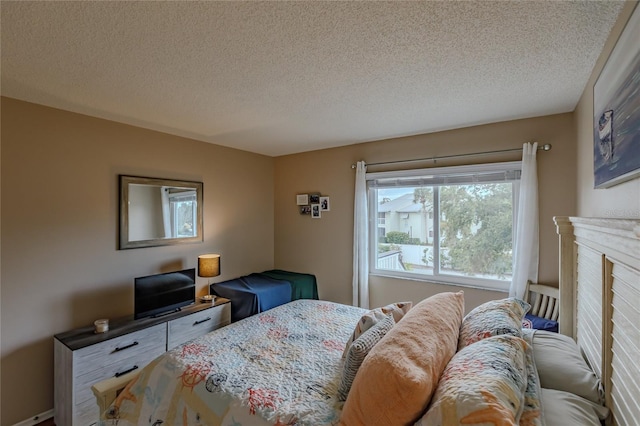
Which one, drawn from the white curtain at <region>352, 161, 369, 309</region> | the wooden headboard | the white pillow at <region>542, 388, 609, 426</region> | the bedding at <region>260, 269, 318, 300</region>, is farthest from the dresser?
the wooden headboard

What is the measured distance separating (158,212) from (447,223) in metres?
3.14

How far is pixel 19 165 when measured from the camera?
2.32m

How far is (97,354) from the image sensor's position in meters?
2.31

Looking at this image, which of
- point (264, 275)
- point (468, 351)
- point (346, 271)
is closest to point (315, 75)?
point (468, 351)

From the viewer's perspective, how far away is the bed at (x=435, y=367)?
39.8 inches

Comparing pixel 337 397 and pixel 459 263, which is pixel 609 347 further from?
pixel 459 263

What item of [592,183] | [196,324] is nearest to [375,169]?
[592,183]

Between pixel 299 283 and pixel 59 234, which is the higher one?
pixel 59 234

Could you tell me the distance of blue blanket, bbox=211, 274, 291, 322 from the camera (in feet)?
10.8

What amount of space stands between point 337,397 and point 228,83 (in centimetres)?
202

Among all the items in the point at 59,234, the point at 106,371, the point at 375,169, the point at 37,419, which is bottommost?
the point at 37,419

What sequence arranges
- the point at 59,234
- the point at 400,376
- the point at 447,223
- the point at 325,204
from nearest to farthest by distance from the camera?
1. the point at 400,376
2. the point at 59,234
3. the point at 447,223
4. the point at 325,204

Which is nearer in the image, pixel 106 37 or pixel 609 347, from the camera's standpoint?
pixel 609 347

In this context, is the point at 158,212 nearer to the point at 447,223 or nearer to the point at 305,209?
the point at 305,209
